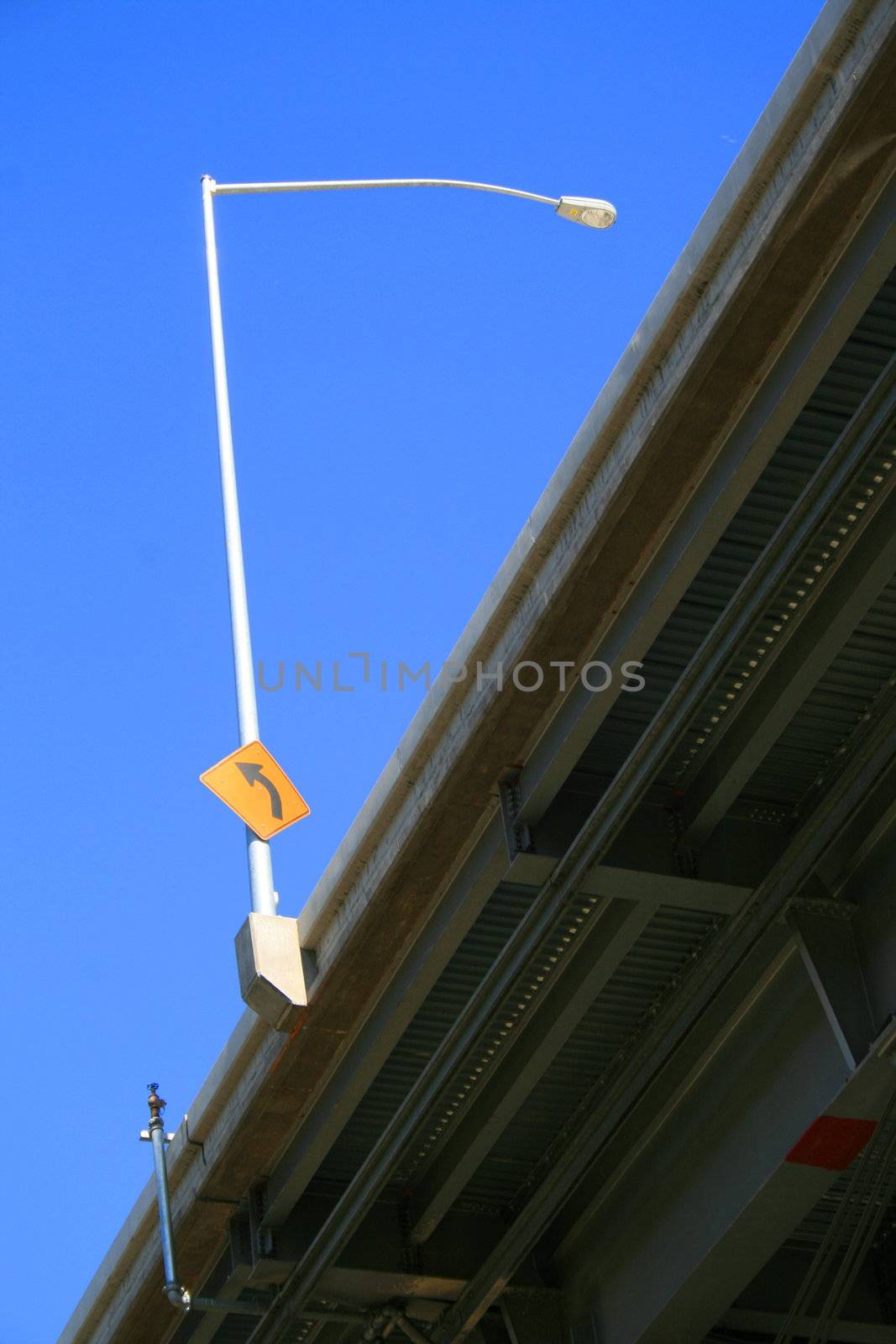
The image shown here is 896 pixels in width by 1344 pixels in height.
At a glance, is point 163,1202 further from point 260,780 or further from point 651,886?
point 651,886

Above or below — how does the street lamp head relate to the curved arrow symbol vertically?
above

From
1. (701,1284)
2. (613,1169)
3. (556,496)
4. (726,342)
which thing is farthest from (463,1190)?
(726,342)

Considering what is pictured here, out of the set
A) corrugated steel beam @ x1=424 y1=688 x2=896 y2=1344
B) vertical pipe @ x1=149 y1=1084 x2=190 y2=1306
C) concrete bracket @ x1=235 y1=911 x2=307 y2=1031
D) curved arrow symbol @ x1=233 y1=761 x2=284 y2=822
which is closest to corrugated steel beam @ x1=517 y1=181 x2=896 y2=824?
corrugated steel beam @ x1=424 y1=688 x2=896 y2=1344

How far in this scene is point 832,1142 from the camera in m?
12.5

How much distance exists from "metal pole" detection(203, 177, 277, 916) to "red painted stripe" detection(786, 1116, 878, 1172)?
4240mm

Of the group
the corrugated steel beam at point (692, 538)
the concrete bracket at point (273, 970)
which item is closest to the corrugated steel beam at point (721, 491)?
the corrugated steel beam at point (692, 538)

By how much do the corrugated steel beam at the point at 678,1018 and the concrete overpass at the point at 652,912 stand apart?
3 centimetres

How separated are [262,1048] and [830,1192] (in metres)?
4.75

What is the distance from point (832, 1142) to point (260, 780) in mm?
4905

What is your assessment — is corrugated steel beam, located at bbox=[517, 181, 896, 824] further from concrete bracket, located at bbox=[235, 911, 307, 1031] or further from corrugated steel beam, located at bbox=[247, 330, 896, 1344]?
concrete bracket, located at bbox=[235, 911, 307, 1031]

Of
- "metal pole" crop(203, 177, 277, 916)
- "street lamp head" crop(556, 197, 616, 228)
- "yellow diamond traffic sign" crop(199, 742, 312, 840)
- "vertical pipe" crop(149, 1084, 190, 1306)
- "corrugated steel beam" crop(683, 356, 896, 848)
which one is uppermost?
"street lamp head" crop(556, 197, 616, 228)

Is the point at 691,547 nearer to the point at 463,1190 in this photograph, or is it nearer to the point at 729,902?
the point at 729,902

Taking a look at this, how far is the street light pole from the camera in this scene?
518 inches

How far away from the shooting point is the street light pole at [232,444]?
43.2ft
